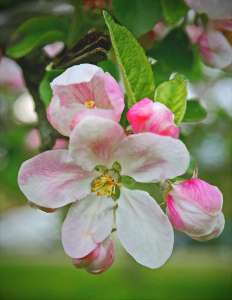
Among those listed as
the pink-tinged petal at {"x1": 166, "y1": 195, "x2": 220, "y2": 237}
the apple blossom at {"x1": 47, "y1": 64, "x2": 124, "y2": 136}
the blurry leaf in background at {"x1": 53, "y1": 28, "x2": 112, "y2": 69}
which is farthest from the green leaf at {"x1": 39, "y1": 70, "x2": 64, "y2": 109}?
the pink-tinged petal at {"x1": 166, "y1": 195, "x2": 220, "y2": 237}

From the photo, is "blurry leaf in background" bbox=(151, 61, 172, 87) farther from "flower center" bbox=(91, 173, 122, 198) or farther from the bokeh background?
"flower center" bbox=(91, 173, 122, 198)

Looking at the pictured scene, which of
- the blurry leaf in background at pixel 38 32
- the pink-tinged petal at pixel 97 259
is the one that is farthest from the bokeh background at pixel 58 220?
the pink-tinged petal at pixel 97 259

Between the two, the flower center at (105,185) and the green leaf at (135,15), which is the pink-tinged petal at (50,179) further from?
the green leaf at (135,15)

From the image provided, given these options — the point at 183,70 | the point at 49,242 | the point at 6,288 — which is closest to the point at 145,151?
the point at 183,70

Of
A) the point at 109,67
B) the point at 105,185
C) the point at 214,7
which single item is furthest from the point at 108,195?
the point at 214,7

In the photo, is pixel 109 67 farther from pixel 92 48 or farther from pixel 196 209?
pixel 196 209

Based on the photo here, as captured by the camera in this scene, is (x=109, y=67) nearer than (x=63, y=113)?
No

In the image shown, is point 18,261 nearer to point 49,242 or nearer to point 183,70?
point 49,242
